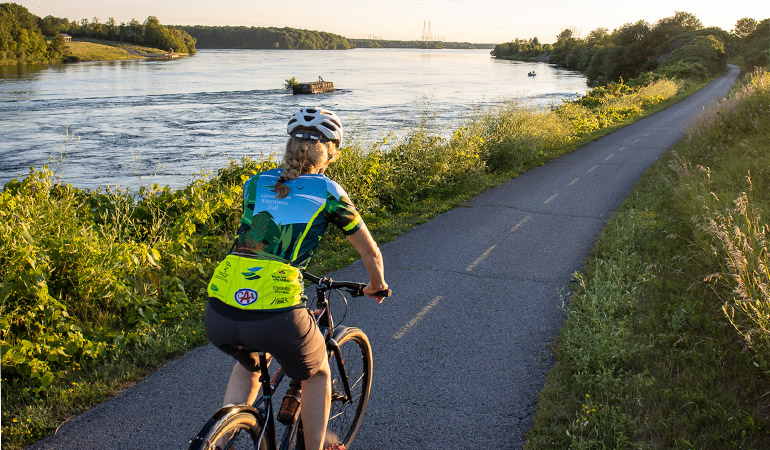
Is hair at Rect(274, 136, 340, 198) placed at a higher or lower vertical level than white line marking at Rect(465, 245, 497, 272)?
higher

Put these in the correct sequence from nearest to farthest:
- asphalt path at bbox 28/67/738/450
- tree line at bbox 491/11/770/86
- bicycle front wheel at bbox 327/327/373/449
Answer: bicycle front wheel at bbox 327/327/373/449 → asphalt path at bbox 28/67/738/450 → tree line at bbox 491/11/770/86

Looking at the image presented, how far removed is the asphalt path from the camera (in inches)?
156

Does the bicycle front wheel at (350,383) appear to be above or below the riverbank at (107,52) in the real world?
below

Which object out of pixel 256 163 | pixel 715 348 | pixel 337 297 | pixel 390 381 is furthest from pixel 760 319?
pixel 256 163

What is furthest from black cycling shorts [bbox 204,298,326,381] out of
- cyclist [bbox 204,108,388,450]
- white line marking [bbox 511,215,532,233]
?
white line marking [bbox 511,215,532,233]

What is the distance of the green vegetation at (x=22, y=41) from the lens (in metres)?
86.6

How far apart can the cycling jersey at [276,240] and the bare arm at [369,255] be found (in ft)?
0.27

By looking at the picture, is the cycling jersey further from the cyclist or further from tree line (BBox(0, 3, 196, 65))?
tree line (BBox(0, 3, 196, 65))

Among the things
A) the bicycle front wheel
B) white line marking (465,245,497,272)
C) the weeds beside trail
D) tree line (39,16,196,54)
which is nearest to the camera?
the bicycle front wheel

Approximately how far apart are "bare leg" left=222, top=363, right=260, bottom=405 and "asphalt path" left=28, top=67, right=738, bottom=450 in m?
1.42

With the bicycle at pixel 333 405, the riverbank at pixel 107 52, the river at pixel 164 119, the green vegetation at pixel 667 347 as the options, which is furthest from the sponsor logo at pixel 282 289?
the riverbank at pixel 107 52

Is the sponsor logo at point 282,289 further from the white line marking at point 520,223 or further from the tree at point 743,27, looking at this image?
the tree at point 743,27

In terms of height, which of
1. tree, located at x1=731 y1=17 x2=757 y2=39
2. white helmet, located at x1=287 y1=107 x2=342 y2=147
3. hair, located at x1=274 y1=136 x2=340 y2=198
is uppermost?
tree, located at x1=731 y1=17 x2=757 y2=39

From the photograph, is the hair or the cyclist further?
the hair
